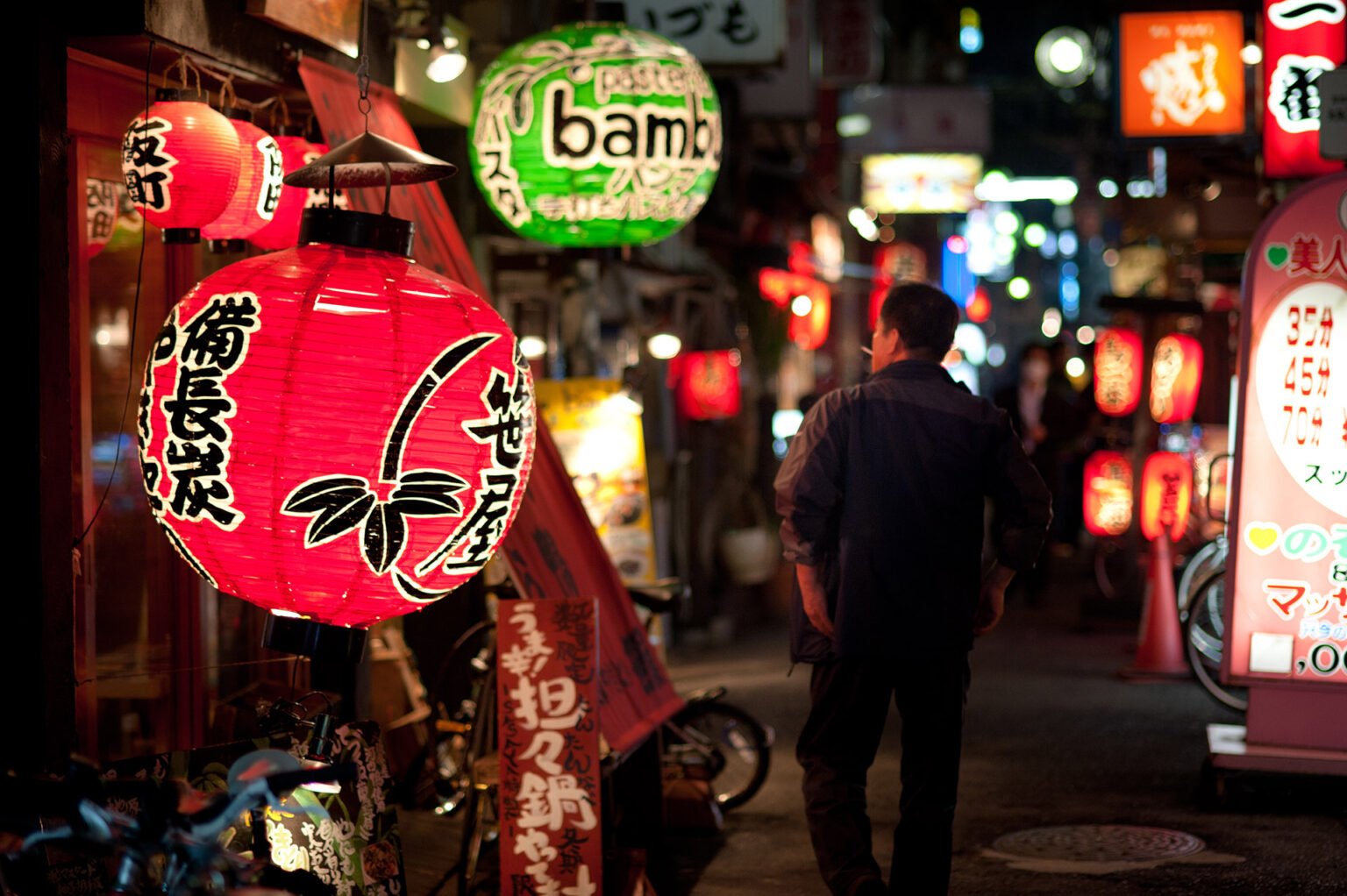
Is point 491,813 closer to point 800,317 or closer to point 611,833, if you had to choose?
point 611,833

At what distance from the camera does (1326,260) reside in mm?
9250

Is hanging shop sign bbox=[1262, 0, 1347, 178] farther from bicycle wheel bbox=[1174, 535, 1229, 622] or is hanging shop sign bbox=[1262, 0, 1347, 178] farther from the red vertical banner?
the red vertical banner

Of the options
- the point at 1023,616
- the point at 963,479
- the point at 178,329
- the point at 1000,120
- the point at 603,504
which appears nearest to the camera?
the point at 178,329

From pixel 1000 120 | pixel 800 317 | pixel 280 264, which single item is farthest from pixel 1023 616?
pixel 1000 120

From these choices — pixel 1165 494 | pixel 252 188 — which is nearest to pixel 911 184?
pixel 1165 494

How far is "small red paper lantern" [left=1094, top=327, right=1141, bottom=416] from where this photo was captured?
61.7ft

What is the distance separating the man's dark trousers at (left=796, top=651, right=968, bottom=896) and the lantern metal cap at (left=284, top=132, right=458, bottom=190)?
289cm

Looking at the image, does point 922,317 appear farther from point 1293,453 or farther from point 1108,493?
point 1108,493

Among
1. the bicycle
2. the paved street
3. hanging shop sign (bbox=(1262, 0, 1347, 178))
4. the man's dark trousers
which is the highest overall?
hanging shop sign (bbox=(1262, 0, 1347, 178))

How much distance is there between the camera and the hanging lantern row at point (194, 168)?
641 centimetres

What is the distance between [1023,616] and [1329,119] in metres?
11.4

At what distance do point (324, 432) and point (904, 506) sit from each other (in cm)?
302

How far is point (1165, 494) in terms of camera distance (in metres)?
15.6

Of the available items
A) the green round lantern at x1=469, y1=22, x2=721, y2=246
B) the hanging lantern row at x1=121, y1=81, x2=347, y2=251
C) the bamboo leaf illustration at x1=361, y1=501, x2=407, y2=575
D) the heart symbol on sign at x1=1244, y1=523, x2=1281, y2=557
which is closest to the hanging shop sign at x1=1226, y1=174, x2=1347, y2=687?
the heart symbol on sign at x1=1244, y1=523, x2=1281, y2=557
